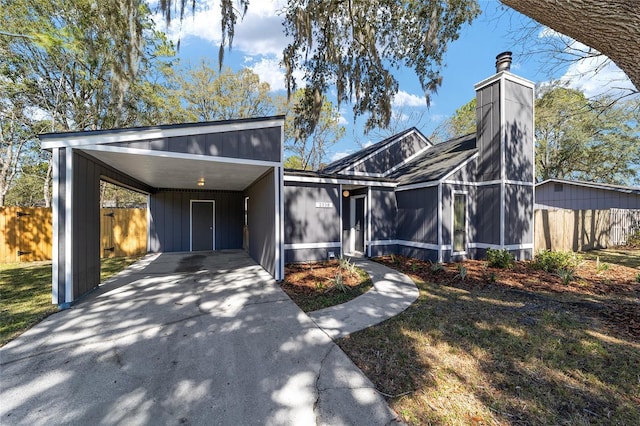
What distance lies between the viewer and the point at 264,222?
21.7 feet

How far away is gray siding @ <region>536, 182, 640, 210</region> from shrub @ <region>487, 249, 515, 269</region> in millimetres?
10058

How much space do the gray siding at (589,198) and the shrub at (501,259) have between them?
1006cm

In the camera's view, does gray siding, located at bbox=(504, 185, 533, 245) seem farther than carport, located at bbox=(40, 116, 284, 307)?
Yes

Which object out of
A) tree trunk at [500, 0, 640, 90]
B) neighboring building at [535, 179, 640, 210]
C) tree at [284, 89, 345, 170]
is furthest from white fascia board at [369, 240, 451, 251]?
tree at [284, 89, 345, 170]

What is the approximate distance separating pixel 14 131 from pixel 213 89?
10.5 metres

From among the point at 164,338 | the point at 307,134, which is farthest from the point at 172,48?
the point at 164,338

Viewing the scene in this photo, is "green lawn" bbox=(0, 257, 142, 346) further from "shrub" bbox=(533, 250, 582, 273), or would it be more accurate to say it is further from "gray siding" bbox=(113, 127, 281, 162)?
"shrub" bbox=(533, 250, 582, 273)

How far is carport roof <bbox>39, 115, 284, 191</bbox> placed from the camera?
14.0 ft

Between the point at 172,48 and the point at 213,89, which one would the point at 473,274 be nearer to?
the point at 172,48

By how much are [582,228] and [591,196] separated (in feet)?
15.2

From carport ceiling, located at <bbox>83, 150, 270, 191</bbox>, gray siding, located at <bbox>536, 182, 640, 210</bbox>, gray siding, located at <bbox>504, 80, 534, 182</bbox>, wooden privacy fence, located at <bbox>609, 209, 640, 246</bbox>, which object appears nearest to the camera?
carport ceiling, located at <bbox>83, 150, 270, 191</bbox>

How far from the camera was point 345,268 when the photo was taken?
6.30 metres

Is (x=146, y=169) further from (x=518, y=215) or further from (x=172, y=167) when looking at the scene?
(x=518, y=215)

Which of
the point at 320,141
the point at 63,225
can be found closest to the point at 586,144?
the point at 320,141
